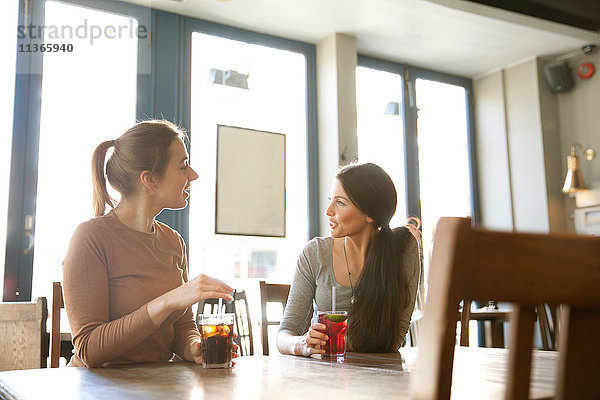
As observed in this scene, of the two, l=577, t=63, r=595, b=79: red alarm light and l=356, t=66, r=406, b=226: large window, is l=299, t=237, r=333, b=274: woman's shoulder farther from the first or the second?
l=577, t=63, r=595, b=79: red alarm light

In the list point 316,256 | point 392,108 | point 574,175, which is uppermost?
point 392,108

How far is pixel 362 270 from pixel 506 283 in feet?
4.76

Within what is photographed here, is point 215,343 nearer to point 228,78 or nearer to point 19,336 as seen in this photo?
point 19,336

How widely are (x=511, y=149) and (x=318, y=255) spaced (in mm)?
4121

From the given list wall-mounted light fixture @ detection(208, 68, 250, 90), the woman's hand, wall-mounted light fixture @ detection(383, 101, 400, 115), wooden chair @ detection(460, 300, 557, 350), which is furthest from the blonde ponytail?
wall-mounted light fixture @ detection(383, 101, 400, 115)

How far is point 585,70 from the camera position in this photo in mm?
5277

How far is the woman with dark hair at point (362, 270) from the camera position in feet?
5.97

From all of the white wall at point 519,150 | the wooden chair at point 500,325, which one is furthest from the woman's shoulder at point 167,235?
the white wall at point 519,150

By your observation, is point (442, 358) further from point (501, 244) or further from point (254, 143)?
point (254, 143)

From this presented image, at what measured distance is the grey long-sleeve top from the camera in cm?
193

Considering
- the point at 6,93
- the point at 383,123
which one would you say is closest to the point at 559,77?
the point at 383,123

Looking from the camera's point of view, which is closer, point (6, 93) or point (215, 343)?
point (215, 343)

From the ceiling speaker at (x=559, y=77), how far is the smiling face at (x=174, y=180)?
15.0ft

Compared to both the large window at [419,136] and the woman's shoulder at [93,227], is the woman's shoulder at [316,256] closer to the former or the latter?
the woman's shoulder at [93,227]
